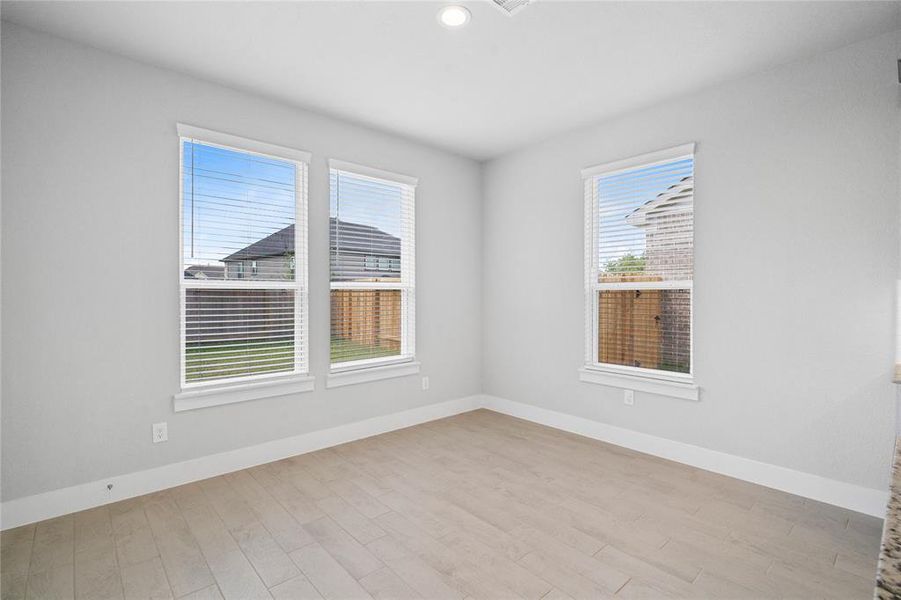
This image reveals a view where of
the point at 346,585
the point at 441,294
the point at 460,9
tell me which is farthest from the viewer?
the point at 441,294

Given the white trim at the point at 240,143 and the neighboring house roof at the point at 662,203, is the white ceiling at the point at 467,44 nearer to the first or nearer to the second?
the white trim at the point at 240,143

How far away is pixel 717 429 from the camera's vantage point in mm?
3252

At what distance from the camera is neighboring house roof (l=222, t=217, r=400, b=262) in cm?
341

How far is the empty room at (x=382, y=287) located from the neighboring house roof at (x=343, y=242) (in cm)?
2

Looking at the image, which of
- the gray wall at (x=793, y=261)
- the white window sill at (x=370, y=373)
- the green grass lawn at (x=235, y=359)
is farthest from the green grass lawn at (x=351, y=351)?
the gray wall at (x=793, y=261)

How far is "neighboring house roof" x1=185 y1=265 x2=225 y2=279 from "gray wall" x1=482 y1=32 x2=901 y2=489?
327 cm

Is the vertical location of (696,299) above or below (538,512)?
above

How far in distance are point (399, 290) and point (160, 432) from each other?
226 centimetres

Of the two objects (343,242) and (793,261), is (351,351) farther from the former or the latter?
(793,261)

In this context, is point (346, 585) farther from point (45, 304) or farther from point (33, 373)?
point (45, 304)

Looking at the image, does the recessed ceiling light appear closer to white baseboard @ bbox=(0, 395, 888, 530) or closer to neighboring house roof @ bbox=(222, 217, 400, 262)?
neighboring house roof @ bbox=(222, 217, 400, 262)

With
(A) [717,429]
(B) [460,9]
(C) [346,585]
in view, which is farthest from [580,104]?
(C) [346,585]

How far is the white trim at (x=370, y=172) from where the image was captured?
12.6 ft

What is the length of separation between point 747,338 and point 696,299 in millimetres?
435
